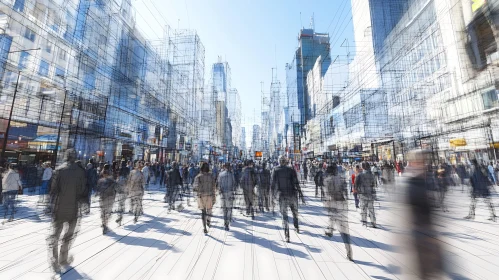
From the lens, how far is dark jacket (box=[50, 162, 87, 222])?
3652mm

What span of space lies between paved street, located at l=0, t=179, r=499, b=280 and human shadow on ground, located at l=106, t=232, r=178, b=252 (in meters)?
0.02

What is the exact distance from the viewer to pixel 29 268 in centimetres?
372

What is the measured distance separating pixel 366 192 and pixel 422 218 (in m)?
3.96

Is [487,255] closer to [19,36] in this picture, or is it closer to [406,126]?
[406,126]

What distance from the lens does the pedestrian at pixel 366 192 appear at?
6.27m

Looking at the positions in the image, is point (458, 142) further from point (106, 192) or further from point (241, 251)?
point (106, 192)

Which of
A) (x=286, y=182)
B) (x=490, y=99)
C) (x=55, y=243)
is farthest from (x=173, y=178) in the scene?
(x=490, y=99)

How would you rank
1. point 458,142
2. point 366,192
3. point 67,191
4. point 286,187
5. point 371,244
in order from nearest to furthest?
point 67,191, point 371,244, point 286,187, point 366,192, point 458,142

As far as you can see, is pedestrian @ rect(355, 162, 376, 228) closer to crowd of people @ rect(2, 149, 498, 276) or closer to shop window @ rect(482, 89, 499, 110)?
crowd of people @ rect(2, 149, 498, 276)

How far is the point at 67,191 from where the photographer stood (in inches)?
146

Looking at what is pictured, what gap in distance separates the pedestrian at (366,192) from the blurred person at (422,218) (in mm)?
3605

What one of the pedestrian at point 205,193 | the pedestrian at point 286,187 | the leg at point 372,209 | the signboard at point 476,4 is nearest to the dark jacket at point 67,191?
the pedestrian at point 205,193

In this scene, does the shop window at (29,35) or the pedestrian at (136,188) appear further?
the shop window at (29,35)

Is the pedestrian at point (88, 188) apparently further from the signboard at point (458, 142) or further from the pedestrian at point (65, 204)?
the signboard at point (458, 142)
